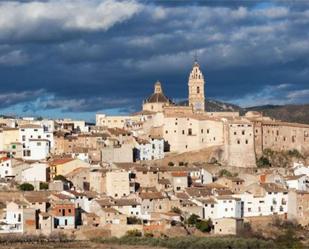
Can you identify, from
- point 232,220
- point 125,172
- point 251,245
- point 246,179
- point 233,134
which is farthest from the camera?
point 233,134

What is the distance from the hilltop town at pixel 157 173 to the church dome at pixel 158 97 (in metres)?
0.23

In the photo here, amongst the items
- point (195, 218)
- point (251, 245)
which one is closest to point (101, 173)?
point (195, 218)

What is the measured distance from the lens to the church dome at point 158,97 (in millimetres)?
87250

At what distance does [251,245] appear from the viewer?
54.9m

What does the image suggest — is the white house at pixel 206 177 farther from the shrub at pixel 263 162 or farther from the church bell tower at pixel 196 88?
the church bell tower at pixel 196 88

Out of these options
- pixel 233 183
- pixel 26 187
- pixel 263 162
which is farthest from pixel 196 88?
pixel 26 187

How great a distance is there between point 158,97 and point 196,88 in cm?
382

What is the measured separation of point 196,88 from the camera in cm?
8588

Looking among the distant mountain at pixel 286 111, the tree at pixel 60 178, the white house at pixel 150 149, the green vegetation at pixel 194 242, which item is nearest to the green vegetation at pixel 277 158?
the white house at pixel 150 149

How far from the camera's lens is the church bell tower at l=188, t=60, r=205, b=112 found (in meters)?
85.8

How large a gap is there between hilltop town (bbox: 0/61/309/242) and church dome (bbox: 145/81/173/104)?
0.23 metres

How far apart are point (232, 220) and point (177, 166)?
12234 millimetres

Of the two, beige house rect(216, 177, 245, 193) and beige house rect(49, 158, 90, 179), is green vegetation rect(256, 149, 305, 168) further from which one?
beige house rect(49, 158, 90, 179)

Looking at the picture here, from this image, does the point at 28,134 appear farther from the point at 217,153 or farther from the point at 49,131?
the point at 217,153
